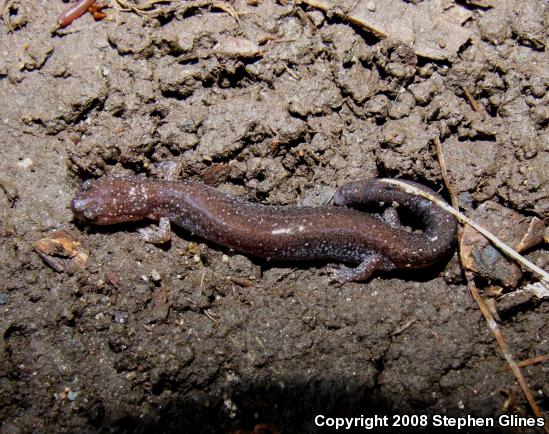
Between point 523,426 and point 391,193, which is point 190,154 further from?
point 523,426

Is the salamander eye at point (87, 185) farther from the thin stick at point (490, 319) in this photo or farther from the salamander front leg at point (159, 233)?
the thin stick at point (490, 319)

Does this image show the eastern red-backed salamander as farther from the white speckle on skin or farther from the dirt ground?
the dirt ground

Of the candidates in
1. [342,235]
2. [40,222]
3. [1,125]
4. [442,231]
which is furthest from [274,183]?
[1,125]

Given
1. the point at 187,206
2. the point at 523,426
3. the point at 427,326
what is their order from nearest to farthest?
the point at 523,426
the point at 427,326
the point at 187,206

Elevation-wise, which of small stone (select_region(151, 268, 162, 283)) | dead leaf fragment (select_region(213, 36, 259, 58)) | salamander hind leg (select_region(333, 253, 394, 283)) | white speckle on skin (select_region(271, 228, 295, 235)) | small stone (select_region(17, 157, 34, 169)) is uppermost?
dead leaf fragment (select_region(213, 36, 259, 58))

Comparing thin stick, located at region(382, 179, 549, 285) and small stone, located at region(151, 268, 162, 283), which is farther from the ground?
thin stick, located at region(382, 179, 549, 285)

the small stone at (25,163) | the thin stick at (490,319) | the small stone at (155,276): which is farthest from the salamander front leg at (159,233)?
the thin stick at (490,319)

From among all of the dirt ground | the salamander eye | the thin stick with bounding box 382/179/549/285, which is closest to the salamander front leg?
the dirt ground

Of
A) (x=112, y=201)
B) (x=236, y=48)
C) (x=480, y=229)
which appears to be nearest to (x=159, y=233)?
(x=112, y=201)
